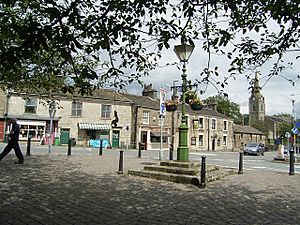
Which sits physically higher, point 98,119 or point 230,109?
point 230,109

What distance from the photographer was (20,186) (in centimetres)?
759

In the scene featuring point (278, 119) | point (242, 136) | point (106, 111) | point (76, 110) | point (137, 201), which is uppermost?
point (278, 119)

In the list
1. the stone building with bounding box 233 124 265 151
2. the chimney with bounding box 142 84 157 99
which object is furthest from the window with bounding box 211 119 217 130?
the chimney with bounding box 142 84 157 99

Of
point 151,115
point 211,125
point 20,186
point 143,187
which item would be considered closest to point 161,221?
point 143,187

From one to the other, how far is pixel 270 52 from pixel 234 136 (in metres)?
57.1

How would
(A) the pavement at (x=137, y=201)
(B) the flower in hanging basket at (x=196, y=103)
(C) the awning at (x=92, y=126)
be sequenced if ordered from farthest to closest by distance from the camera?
(C) the awning at (x=92, y=126) → (B) the flower in hanging basket at (x=196, y=103) → (A) the pavement at (x=137, y=201)

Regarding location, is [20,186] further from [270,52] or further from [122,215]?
[270,52]

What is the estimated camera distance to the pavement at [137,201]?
16.8ft

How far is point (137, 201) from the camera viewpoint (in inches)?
253

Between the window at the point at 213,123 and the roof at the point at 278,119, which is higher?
the roof at the point at 278,119

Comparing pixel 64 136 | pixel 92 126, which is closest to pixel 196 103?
pixel 64 136

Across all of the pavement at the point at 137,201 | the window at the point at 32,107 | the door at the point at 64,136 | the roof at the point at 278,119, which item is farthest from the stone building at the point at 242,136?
the pavement at the point at 137,201

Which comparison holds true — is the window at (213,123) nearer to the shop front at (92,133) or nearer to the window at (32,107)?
the shop front at (92,133)

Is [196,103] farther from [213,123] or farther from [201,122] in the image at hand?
[213,123]
